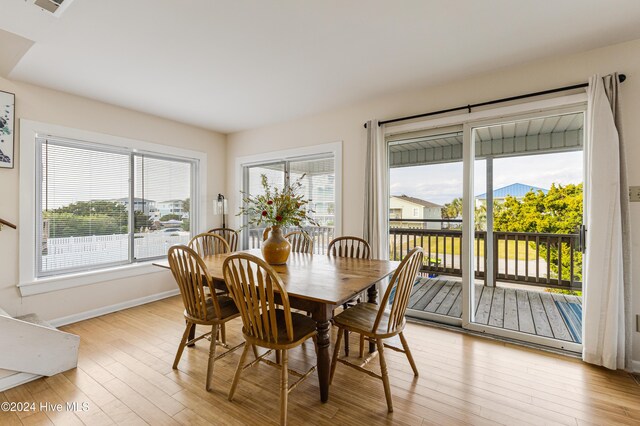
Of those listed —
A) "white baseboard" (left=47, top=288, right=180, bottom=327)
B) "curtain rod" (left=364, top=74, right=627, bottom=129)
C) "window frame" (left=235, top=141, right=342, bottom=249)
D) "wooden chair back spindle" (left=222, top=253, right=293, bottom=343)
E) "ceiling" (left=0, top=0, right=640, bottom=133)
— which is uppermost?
"ceiling" (left=0, top=0, right=640, bottom=133)

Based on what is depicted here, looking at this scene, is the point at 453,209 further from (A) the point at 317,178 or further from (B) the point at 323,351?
(B) the point at 323,351

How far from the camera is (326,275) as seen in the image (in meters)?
2.17

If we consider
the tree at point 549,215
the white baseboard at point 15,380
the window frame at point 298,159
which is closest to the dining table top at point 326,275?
the window frame at point 298,159

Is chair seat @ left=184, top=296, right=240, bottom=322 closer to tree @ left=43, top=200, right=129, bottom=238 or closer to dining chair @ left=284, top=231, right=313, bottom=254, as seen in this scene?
dining chair @ left=284, top=231, right=313, bottom=254

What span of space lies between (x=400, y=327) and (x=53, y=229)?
12.4 feet

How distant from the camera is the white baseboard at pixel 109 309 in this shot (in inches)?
126

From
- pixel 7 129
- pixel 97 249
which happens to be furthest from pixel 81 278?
pixel 7 129

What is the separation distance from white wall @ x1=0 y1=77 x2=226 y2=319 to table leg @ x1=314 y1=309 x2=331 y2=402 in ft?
10.2

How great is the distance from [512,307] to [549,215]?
1.32m

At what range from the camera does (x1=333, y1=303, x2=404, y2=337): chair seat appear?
75.0 inches

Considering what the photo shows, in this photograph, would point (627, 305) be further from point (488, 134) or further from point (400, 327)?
point (488, 134)

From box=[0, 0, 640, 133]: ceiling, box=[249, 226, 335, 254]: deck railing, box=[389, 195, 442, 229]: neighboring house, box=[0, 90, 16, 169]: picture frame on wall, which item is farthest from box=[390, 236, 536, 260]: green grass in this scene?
box=[0, 90, 16, 169]: picture frame on wall

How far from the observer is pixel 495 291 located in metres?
4.08

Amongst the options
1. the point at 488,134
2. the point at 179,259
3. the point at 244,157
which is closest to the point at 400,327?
the point at 179,259
